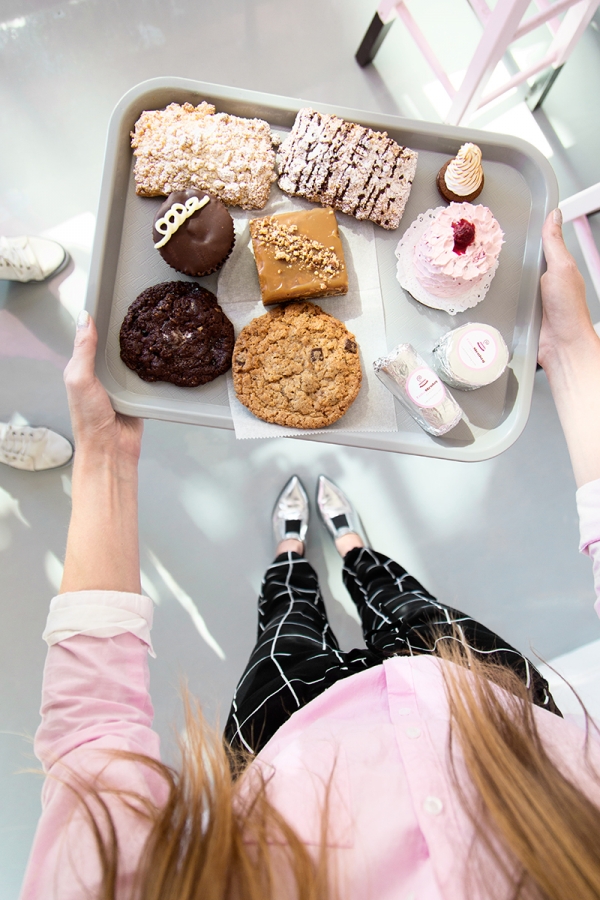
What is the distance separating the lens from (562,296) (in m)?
1.50

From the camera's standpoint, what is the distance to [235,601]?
2.26 metres

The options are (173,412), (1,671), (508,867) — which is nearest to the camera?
(508,867)

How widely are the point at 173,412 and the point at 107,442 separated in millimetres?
213

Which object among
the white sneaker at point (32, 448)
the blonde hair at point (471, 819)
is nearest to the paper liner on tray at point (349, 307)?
the blonde hair at point (471, 819)

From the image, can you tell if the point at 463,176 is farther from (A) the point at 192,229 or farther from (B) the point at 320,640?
(B) the point at 320,640

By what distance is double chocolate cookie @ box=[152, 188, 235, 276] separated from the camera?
138cm

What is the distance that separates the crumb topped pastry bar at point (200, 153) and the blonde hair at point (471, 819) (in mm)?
1402

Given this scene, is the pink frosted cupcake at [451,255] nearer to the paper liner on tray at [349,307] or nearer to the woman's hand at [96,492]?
the paper liner on tray at [349,307]

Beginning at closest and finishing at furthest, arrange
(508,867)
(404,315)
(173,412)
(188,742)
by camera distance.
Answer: (508,867)
(188,742)
(173,412)
(404,315)

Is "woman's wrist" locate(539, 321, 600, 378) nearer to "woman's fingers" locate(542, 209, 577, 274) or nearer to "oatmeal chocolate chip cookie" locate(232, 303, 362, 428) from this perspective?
"woman's fingers" locate(542, 209, 577, 274)

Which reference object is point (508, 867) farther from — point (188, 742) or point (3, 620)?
point (3, 620)

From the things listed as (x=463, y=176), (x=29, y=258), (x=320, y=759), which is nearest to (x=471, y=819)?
(x=320, y=759)

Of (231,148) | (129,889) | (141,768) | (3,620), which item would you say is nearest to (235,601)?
(3,620)

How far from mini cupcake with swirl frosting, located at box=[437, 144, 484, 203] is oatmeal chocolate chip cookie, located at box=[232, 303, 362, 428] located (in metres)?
0.56
